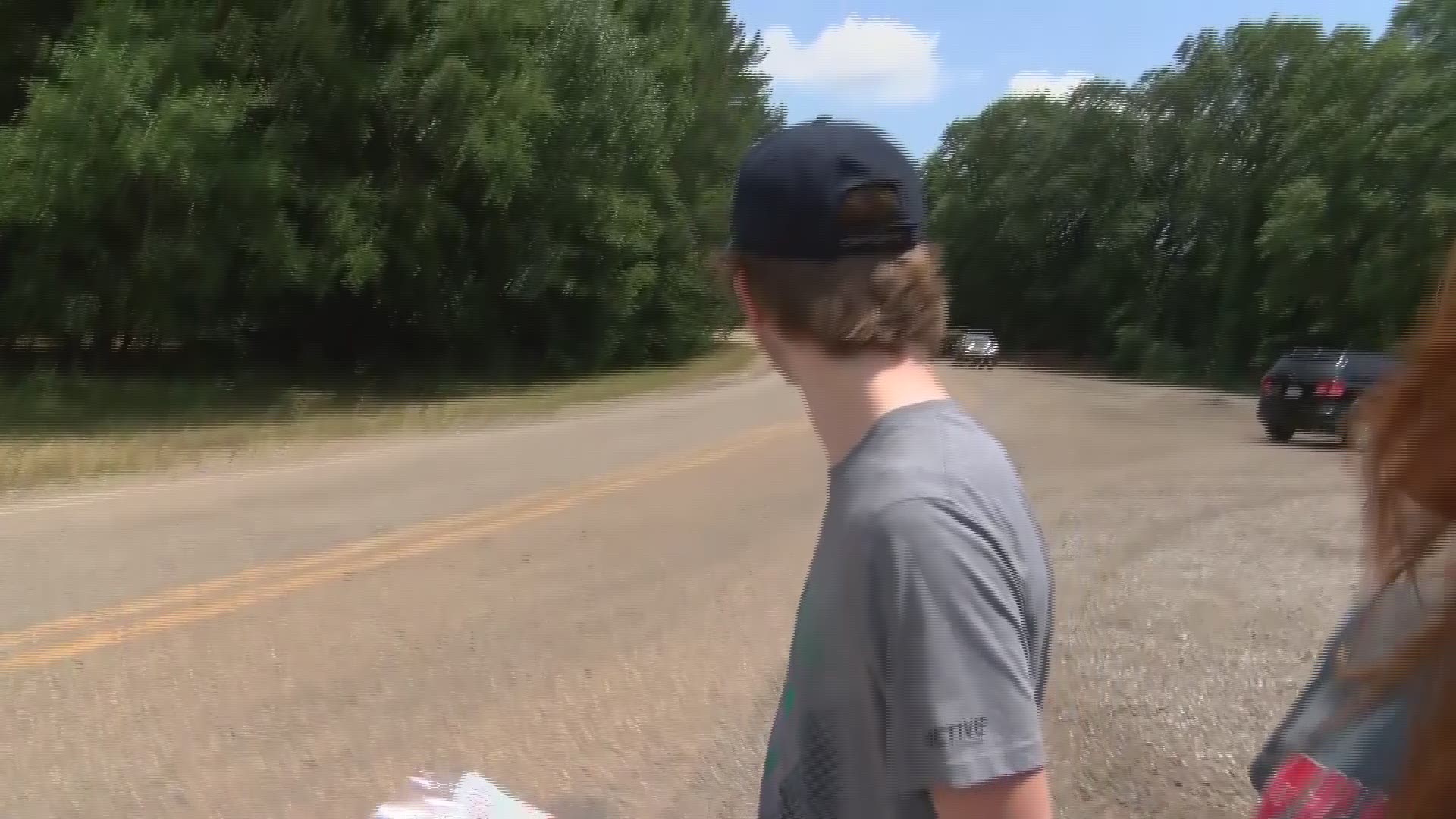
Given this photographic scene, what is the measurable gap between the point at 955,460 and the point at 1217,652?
19.2 ft

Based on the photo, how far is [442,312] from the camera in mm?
29922

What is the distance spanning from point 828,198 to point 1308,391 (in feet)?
68.6

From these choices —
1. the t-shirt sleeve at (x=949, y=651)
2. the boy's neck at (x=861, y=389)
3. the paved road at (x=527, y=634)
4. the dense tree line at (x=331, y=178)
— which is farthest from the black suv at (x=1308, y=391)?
the t-shirt sleeve at (x=949, y=651)

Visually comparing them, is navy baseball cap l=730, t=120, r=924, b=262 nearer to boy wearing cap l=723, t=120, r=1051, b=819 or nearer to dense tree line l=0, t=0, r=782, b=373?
boy wearing cap l=723, t=120, r=1051, b=819

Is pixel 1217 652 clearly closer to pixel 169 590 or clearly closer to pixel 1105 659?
pixel 1105 659

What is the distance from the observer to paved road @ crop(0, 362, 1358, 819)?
5.16m

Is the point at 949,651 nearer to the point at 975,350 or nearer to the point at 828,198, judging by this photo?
the point at 828,198

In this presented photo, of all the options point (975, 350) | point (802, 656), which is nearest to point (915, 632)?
point (802, 656)

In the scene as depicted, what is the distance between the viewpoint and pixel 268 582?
27.4 feet

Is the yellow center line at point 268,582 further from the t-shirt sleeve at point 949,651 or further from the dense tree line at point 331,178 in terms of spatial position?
the t-shirt sleeve at point 949,651

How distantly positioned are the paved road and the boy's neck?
0.59m

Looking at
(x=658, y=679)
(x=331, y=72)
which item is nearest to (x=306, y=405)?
(x=331, y=72)

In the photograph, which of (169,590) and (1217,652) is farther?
(169,590)

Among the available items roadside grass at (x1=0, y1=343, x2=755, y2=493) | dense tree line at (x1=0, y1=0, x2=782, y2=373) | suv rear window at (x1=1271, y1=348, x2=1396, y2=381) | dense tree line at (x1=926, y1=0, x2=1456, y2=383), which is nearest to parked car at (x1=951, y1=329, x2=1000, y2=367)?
dense tree line at (x1=926, y1=0, x2=1456, y2=383)
